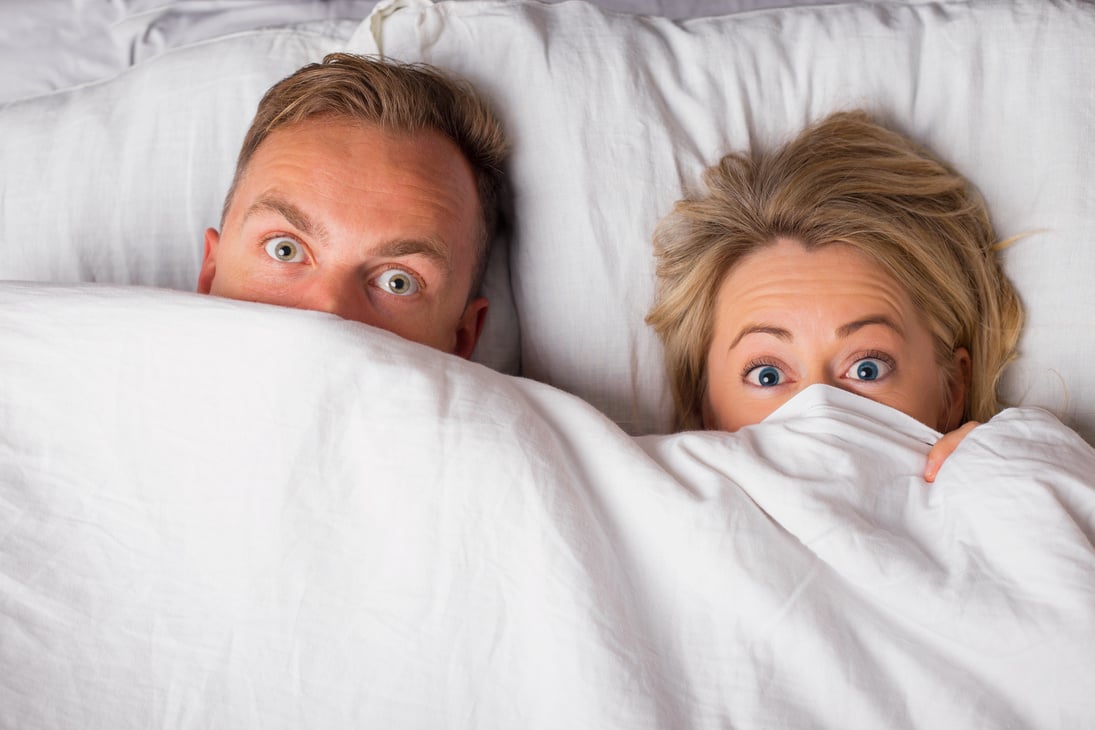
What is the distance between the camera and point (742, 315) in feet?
4.48

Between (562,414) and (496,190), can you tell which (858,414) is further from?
(496,190)

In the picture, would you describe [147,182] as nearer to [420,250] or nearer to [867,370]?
[420,250]

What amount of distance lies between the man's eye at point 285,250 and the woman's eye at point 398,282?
0.11 m

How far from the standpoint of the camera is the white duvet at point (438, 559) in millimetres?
928

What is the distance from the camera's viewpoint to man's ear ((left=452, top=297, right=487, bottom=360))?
149 centimetres

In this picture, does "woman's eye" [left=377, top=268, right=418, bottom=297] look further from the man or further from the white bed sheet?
the white bed sheet

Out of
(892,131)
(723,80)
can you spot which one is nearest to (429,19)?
(723,80)

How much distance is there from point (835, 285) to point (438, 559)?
0.67 m

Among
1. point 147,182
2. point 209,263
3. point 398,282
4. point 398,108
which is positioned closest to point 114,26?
point 147,182

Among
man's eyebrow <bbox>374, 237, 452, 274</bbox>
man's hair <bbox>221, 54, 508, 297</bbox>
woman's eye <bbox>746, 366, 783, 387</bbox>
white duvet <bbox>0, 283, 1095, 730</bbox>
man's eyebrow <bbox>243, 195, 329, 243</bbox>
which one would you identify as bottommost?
white duvet <bbox>0, 283, 1095, 730</bbox>

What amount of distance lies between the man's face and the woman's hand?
26.0 inches

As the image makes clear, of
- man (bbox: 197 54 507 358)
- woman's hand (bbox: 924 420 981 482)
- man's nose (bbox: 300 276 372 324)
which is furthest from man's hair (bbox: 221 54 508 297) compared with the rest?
woman's hand (bbox: 924 420 981 482)

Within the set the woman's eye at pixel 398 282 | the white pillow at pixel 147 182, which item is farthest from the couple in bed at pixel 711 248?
the white pillow at pixel 147 182

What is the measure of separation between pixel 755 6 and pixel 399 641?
4.46ft
